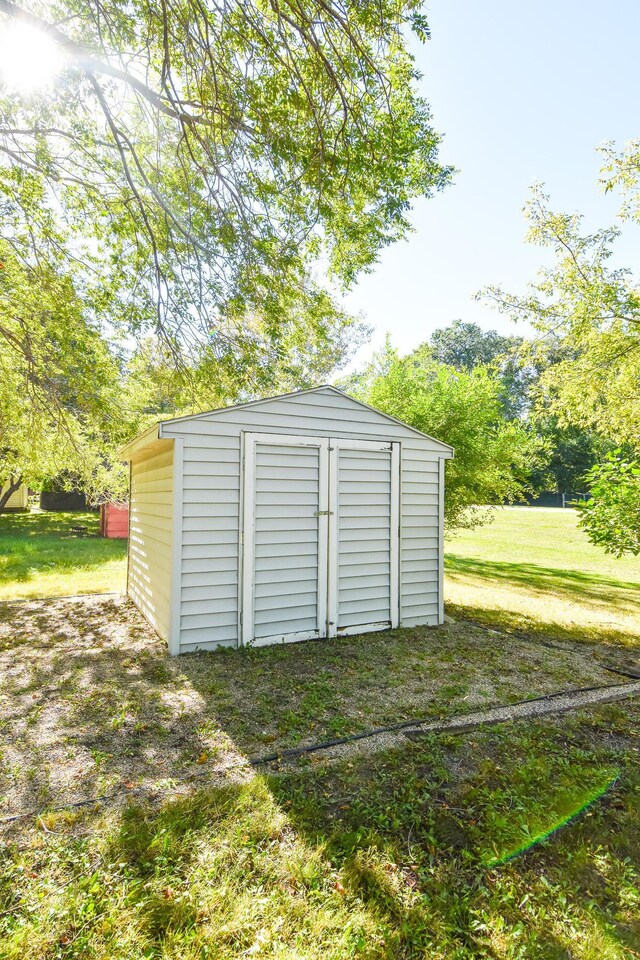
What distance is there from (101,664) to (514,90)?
Answer: 8.73 m

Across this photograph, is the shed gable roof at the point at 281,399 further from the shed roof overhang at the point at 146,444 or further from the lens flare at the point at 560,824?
the lens flare at the point at 560,824

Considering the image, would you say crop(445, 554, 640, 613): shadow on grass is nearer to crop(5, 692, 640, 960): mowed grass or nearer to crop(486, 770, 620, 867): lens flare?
crop(486, 770, 620, 867): lens flare

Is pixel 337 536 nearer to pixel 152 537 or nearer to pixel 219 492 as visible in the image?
pixel 219 492

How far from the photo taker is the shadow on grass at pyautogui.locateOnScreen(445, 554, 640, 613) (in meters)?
8.68

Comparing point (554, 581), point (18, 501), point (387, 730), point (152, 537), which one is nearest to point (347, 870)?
point (387, 730)

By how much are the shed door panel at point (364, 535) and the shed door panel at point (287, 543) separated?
0.79 ft

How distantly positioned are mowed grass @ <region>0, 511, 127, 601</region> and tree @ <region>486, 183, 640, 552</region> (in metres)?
7.94

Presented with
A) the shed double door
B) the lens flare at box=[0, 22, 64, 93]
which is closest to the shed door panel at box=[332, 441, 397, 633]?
the shed double door

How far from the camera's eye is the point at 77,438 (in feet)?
28.4

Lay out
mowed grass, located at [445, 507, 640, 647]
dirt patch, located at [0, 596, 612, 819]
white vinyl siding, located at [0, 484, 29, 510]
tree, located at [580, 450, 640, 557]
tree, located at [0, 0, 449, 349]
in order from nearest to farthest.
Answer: dirt patch, located at [0, 596, 612, 819]
tree, located at [0, 0, 449, 349]
tree, located at [580, 450, 640, 557]
mowed grass, located at [445, 507, 640, 647]
white vinyl siding, located at [0, 484, 29, 510]

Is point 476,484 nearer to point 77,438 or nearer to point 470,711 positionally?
point 470,711

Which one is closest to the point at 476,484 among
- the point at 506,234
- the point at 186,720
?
the point at 506,234

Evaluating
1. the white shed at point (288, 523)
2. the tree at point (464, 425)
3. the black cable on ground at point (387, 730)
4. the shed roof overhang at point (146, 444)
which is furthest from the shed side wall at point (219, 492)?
the tree at point (464, 425)

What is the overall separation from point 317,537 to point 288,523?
0.38m
